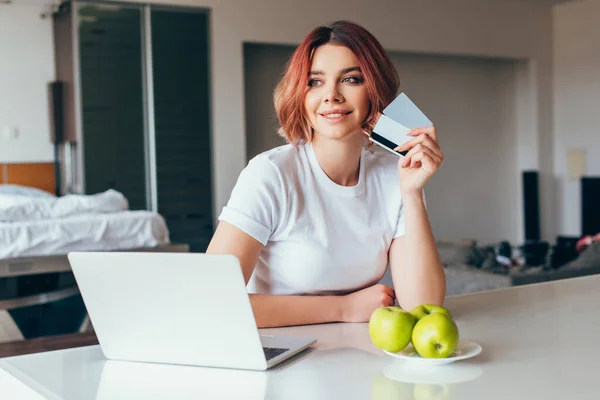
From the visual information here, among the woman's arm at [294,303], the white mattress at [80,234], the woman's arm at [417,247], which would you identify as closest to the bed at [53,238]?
the white mattress at [80,234]

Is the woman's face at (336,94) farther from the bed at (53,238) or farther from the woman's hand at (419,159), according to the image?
the bed at (53,238)

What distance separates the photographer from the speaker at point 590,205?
7.57 metres

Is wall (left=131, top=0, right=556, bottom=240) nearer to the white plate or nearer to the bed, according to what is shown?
the bed

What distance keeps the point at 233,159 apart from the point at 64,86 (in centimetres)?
140

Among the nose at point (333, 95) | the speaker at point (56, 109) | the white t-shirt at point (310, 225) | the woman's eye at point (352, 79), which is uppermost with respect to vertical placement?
the speaker at point (56, 109)

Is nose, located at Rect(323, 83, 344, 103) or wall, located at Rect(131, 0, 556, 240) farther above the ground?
wall, located at Rect(131, 0, 556, 240)

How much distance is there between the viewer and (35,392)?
108 cm

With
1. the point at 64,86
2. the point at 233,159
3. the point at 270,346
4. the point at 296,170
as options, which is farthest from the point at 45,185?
the point at 270,346

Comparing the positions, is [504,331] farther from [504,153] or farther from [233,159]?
[504,153]

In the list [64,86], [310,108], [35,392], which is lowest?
[35,392]

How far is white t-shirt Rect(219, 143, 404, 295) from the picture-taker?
63.8 inches

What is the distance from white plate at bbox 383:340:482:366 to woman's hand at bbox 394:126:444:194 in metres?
0.41

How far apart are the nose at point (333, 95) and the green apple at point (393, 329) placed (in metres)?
0.64

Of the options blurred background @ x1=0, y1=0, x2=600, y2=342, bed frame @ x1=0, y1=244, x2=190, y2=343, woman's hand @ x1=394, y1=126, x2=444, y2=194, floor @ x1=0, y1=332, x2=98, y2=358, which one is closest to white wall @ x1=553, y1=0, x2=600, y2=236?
blurred background @ x1=0, y1=0, x2=600, y2=342
